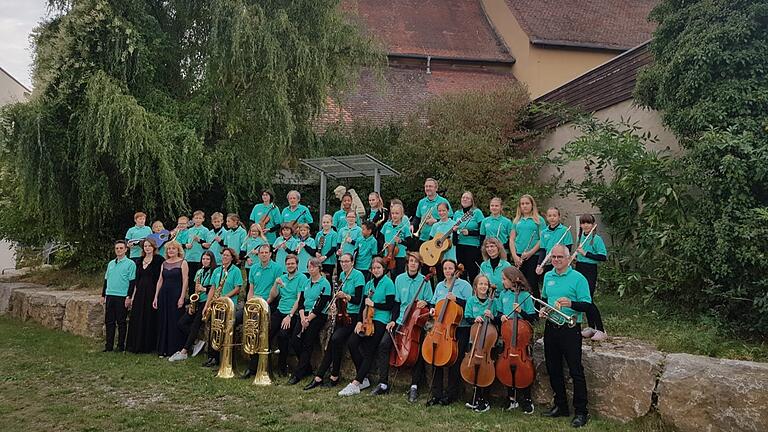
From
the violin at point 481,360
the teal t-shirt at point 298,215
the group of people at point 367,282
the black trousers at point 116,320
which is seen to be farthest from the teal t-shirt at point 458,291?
the black trousers at point 116,320

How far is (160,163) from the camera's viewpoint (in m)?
11.8

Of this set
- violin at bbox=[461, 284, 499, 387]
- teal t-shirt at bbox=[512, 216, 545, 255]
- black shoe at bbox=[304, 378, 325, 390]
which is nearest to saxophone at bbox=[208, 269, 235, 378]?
black shoe at bbox=[304, 378, 325, 390]

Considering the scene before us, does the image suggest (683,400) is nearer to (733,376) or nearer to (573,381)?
(733,376)

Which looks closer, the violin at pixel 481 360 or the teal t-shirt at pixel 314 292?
the violin at pixel 481 360

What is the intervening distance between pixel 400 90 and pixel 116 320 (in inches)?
527

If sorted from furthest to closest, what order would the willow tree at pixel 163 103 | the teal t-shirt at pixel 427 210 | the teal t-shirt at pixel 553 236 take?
the willow tree at pixel 163 103, the teal t-shirt at pixel 427 210, the teal t-shirt at pixel 553 236

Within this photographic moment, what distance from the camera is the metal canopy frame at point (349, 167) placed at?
11.3 m

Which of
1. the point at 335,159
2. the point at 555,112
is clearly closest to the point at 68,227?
the point at 335,159

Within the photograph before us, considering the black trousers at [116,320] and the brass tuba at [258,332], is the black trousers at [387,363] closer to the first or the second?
the brass tuba at [258,332]

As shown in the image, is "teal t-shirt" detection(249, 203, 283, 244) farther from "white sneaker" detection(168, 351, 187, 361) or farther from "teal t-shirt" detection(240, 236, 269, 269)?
"white sneaker" detection(168, 351, 187, 361)

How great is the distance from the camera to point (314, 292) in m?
7.80

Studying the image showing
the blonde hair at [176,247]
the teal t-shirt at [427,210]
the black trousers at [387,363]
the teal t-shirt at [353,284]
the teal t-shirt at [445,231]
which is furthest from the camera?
the blonde hair at [176,247]

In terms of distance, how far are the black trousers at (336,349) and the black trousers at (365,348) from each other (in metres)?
0.13

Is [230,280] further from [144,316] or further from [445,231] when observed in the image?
[445,231]
